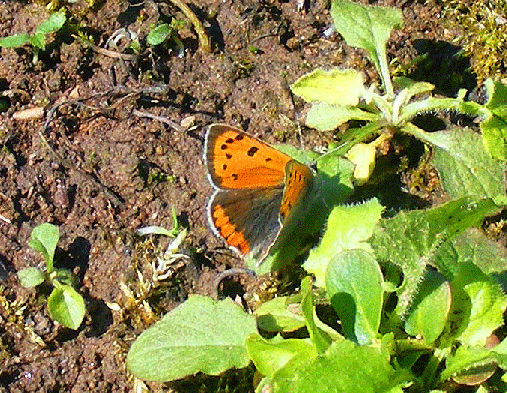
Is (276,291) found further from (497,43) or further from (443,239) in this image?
(497,43)

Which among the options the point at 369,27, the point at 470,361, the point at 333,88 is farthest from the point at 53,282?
the point at 369,27

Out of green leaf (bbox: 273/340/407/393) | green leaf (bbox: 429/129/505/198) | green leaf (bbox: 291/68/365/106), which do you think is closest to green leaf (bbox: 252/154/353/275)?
green leaf (bbox: 291/68/365/106)

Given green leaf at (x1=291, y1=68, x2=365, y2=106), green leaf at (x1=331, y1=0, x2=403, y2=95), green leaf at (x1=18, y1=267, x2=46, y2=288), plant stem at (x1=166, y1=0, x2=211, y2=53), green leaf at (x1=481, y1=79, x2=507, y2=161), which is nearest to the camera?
green leaf at (x1=18, y1=267, x2=46, y2=288)

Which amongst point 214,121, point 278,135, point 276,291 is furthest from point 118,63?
point 276,291

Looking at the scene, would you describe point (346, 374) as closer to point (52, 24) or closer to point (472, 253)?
point (472, 253)

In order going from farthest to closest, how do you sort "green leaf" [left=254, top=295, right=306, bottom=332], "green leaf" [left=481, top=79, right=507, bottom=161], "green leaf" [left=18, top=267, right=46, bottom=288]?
"green leaf" [left=481, top=79, right=507, bottom=161]
"green leaf" [left=18, top=267, right=46, bottom=288]
"green leaf" [left=254, top=295, right=306, bottom=332]

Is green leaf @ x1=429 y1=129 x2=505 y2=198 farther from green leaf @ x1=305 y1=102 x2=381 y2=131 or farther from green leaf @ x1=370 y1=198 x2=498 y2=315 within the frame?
green leaf @ x1=370 y1=198 x2=498 y2=315
